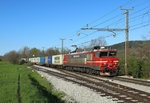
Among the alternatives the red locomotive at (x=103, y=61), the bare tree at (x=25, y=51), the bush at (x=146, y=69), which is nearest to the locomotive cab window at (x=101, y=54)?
the red locomotive at (x=103, y=61)

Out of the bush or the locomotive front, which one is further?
the bush

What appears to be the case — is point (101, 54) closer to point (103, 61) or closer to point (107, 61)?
point (103, 61)

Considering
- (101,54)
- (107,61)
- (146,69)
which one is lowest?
(146,69)

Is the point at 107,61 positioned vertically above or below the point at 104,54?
below

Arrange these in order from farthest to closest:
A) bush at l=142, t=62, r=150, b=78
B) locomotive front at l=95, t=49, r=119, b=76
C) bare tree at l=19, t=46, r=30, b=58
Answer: bare tree at l=19, t=46, r=30, b=58 → bush at l=142, t=62, r=150, b=78 → locomotive front at l=95, t=49, r=119, b=76

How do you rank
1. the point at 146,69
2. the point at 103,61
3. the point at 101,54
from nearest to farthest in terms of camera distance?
the point at 103,61
the point at 101,54
the point at 146,69

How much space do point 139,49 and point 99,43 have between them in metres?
25.1

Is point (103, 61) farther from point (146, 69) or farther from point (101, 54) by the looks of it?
point (146, 69)

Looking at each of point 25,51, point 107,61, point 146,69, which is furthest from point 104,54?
point 25,51

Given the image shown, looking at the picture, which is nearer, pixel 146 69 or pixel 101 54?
pixel 101 54

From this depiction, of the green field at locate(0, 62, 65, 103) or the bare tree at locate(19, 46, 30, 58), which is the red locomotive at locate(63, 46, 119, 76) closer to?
the green field at locate(0, 62, 65, 103)

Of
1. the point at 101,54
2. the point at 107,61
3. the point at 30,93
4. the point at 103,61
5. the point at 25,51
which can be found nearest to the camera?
the point at 30,93

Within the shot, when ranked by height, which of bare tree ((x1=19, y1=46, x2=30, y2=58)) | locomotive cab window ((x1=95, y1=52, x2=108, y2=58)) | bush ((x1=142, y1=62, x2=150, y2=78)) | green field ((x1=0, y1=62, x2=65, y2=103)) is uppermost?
bare tree ((x1=19, y1=46, x2=30, y2=58))

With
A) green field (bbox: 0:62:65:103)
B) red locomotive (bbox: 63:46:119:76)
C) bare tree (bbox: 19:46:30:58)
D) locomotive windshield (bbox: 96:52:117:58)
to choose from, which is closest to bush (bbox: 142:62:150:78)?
red locomotive (bbox: 63:46:119:76)
